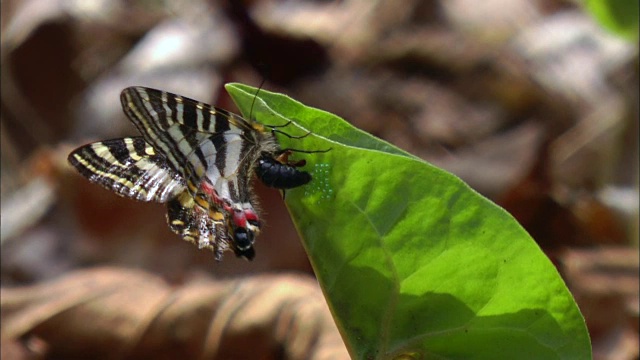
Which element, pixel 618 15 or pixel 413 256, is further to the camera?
pixel 618 15

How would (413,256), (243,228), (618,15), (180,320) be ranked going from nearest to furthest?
(413,256)
(243,228)
(180,320)
(618,15)

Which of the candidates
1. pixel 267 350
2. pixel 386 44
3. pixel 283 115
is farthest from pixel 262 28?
pixel 283 115

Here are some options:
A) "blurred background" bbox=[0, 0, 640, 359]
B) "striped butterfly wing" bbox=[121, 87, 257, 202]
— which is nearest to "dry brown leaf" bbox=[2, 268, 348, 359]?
"blurred background" bbox=[0, 0, 640, 359]

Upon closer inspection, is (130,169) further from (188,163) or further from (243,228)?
(243,228)

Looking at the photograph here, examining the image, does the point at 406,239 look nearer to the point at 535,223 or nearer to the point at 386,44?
the point at 535,223

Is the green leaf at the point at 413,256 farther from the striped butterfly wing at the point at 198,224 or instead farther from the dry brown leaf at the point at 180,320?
the dry brown leaf at the point at 180,320

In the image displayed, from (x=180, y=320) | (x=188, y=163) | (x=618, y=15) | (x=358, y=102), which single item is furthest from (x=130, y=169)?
(x=358, y=102)
